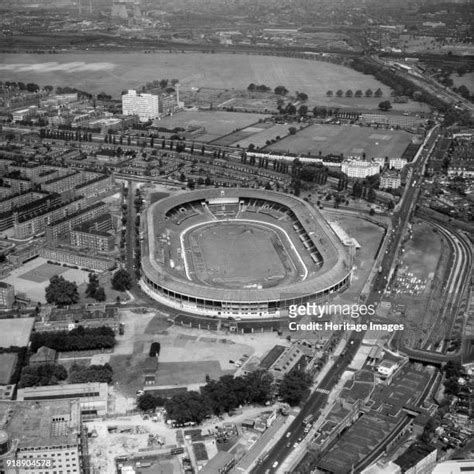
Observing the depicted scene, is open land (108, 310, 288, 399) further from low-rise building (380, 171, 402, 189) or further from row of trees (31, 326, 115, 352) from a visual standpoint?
low-rise building (380, 171, 402, 189)

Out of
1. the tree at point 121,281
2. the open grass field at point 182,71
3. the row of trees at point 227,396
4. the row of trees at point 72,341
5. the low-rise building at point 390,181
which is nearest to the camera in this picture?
the row of trees at point 227,396

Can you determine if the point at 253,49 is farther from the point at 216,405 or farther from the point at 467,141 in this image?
the point at 216,405

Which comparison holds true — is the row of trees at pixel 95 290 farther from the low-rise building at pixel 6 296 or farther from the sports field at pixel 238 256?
the sports field at pixel 238 256

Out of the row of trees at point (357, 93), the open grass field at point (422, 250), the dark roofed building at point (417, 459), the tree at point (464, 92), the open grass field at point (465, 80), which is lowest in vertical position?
the open grass field at point (422, 250)

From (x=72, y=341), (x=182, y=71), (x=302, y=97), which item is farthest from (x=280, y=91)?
(x=72, y=341)

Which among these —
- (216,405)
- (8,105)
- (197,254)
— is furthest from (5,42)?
(216,405)

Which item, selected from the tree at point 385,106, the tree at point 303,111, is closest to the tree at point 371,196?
the tree at point 303,111
